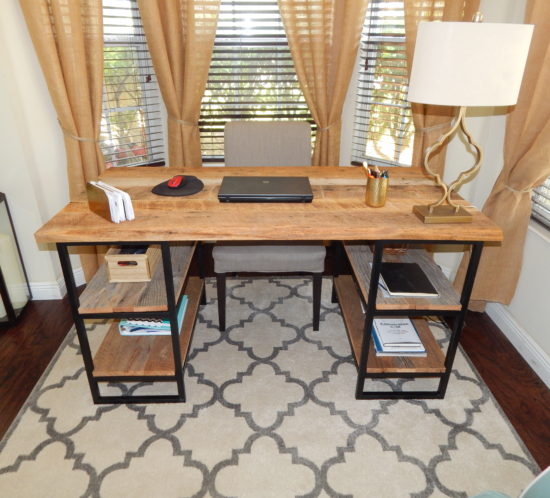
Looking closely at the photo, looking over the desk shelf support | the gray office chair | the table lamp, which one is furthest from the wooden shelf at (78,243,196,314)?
the table lamp

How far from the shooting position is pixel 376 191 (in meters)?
1.82

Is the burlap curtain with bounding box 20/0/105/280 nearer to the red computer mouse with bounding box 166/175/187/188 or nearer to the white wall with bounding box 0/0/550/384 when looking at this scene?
the white wall with bounding box 0/0/550/384

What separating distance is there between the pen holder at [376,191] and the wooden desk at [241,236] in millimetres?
38

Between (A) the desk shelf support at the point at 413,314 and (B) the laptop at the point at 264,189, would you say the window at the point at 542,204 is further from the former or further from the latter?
(B) the laptop at the point at 264,189

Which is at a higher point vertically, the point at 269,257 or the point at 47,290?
the point at 269,257

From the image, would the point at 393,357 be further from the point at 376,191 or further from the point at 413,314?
the point at 376,191

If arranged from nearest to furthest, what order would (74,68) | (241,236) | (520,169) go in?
(241,236), (520,169), (74,68)

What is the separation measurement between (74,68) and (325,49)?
1.49 metres

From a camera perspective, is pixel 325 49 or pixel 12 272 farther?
pixel 325 49

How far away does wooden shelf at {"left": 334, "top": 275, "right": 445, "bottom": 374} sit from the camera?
6.50 ft

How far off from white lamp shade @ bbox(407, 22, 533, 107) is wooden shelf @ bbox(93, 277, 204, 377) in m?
1.49

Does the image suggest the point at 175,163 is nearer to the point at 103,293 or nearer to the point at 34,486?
the point at 103,293

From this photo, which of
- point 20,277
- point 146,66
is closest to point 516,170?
point 146,66

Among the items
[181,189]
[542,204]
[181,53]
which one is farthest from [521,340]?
[181,53]
